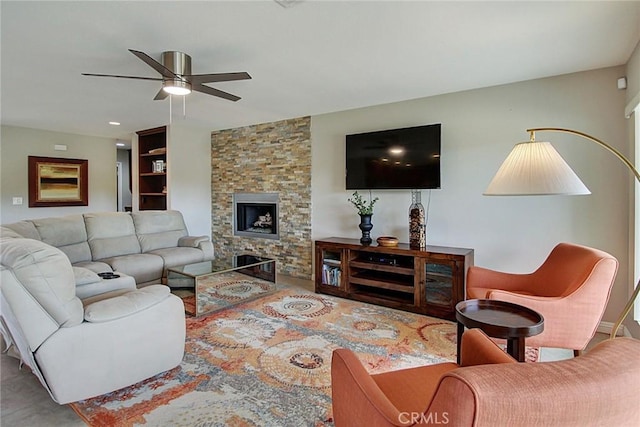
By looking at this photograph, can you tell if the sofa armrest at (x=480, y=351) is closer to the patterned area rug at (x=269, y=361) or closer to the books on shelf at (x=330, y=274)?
the patterned area rug at (x=269, y=361)

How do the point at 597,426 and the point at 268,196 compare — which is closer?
the point at 597,426

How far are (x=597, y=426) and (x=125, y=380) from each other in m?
2.28

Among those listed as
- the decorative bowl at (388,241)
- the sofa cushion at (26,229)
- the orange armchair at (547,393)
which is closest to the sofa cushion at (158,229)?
the sofa cushion at (26,229)

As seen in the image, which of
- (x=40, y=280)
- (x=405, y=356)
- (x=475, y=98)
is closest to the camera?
(x=40, y=280)

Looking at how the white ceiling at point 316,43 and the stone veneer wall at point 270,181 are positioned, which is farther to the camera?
the stone veneer wall at point 270,181

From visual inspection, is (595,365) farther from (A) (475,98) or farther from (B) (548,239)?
(A) (475,98)

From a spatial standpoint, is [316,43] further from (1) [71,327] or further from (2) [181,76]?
(1) [71,327]

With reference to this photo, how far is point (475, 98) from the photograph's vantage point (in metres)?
3.56

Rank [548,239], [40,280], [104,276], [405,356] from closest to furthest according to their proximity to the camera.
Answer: [40,280] → [405,356] → [104,276] → [548,239]

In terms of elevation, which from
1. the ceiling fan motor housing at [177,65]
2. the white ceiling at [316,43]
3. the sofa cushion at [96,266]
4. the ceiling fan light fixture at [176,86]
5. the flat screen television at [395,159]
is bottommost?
the sofa cushion at [96,266]

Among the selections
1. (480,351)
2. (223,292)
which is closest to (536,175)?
(480,351)

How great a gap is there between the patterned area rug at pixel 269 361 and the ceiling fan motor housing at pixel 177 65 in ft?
6.83

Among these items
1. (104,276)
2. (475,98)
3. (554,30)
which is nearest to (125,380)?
(104,276)

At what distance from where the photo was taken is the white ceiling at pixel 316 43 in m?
2.03
